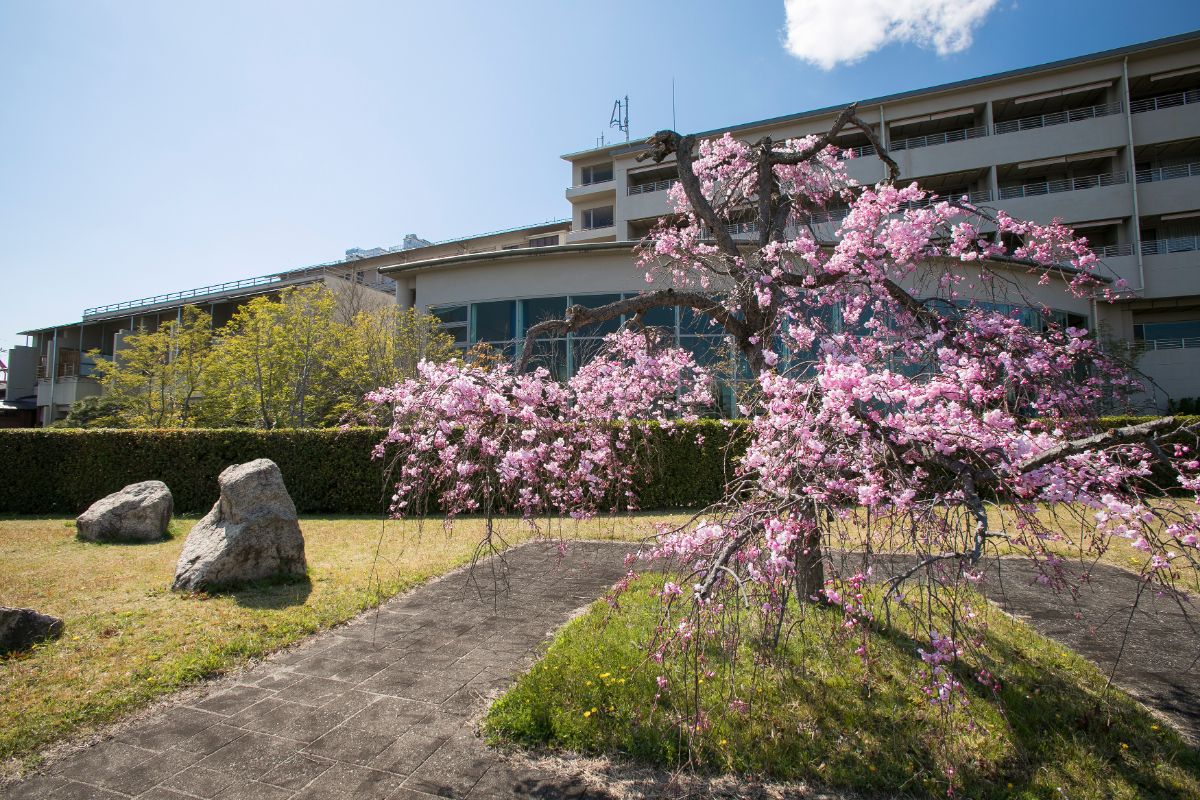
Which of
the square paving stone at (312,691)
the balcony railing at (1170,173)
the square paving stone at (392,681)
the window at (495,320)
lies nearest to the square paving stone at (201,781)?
the square paving stone at (312,691)

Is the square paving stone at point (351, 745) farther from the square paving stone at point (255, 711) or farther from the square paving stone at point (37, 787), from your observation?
the square paving stone at point (37, 787)

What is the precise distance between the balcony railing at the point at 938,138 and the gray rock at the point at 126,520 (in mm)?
25778

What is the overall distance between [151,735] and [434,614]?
233 centimetres

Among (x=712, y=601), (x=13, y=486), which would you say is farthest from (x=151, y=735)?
(x=13, y=486)

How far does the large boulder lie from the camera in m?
6.25

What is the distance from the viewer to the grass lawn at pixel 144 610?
3862mm

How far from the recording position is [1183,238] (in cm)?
1931

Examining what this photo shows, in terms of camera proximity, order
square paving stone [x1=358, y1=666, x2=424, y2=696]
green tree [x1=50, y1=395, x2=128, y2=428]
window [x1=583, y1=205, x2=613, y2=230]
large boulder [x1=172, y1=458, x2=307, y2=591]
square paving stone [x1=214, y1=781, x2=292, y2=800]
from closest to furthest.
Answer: square paving stone [x1=214, y1=781, x2=292, y2=800] → square paving stone [x1=358, y1=666, x2=424, y2=696] → large boulder [x1=172, y1=458, x2=307, y2=591] → green tree [x1=50, y1=395, x2=128, y2=428] → window [x1=583, y1=205, x2=613, y2=230]

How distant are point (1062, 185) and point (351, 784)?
27.6m

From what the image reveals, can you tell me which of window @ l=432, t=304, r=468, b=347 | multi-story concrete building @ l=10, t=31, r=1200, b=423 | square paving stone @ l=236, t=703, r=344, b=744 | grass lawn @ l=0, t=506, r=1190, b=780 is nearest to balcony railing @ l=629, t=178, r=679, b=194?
multi-story concrete building @ l=10, t=31, r=1200, b=423

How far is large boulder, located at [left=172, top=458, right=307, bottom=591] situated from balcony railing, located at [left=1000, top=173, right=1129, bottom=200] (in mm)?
25219

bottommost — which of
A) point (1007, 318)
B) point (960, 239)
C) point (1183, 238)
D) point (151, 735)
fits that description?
point (151, 735)

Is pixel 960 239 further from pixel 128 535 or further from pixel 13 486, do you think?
pixel 13 486

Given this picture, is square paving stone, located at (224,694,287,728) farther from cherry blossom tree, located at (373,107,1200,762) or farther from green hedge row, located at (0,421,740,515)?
green hedge row, located at (0,421,740,515)
